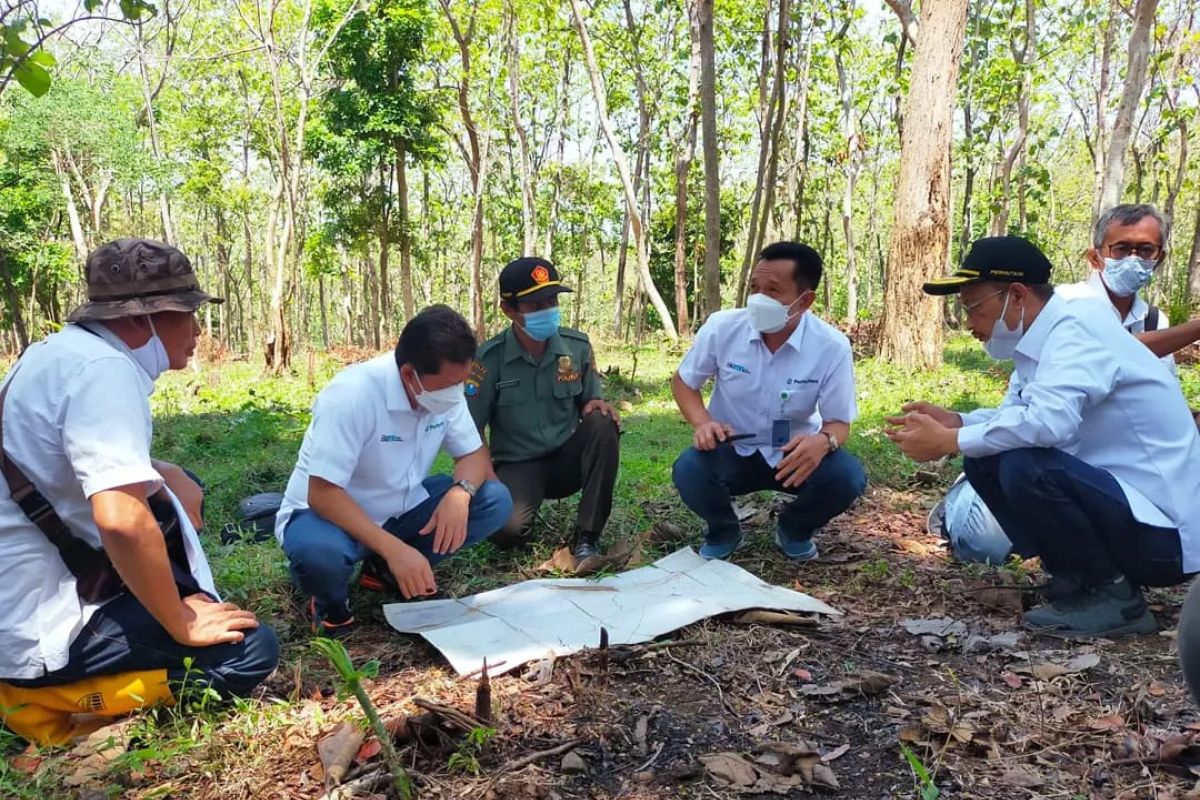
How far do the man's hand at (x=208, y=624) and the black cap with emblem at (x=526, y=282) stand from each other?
1.90m

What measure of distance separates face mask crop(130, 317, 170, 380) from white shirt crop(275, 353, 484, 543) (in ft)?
1.85

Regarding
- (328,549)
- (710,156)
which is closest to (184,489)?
(328,549)

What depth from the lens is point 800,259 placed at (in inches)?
142

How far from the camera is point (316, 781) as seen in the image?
2.03 m

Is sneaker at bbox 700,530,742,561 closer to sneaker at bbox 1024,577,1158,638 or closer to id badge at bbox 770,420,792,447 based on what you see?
id badge at bbox 770,420,792,447

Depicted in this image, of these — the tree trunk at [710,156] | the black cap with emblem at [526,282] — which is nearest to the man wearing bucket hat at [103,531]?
the black cap with emblem at [526,282]

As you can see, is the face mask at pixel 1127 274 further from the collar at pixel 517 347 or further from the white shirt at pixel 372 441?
the white shirt at pixel 372 441

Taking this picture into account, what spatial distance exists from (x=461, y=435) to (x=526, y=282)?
2.64 feet

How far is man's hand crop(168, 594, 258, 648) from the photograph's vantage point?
2145 millimetres

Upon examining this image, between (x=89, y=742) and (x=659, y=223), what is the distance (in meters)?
22.9

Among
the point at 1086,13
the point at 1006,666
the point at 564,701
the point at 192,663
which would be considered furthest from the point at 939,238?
the point at 1086,13

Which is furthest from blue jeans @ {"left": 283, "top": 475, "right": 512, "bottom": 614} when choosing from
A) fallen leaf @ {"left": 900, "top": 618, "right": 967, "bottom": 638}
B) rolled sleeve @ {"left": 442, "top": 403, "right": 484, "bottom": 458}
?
fallen leaf @ {"left": 900, "top": 618, "right": 967, "bottom": 638}

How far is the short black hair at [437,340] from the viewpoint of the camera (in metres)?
2.86

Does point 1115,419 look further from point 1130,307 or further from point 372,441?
point 372,441
